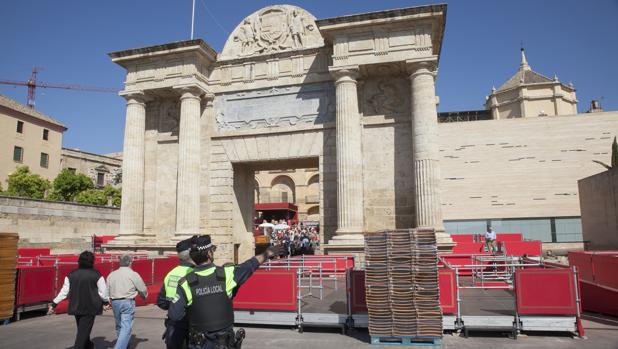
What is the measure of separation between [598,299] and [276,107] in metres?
13.1

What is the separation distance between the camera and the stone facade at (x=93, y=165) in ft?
180

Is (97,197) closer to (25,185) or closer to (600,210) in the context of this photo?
(25,185)

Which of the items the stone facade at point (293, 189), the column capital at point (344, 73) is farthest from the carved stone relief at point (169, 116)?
the stone facade at point (293, 189)

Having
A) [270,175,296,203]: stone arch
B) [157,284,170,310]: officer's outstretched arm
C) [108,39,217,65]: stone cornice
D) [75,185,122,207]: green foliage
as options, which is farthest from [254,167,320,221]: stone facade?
[157,284,170,310]: officer's outstretched arm

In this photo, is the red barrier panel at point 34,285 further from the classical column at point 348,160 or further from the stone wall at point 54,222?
the stone wall at point 54,222

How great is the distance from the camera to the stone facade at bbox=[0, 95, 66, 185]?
44.1 metres

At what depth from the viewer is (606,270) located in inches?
426

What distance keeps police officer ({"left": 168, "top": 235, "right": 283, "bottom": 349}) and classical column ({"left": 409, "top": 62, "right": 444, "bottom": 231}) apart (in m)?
12.0

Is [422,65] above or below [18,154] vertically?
below

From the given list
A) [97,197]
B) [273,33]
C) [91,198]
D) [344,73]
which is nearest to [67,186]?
[91,198]

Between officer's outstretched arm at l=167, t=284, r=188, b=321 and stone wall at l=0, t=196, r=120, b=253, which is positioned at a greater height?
stone wall at l=0, t=196, r=120, b=253

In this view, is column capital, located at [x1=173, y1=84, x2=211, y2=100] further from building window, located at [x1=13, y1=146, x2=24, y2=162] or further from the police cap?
building window, located at [x1=13, y1=146, x2=24, y2=162]

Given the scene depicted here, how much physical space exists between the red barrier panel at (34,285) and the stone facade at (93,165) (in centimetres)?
4875

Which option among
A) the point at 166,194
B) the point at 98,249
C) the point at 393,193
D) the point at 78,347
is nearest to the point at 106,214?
the point at 98,249
